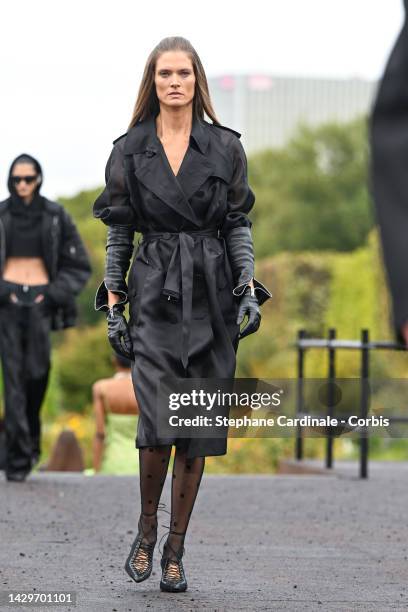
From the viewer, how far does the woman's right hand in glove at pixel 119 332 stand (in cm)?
623

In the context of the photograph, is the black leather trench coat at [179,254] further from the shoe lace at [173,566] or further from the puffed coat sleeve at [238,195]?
the shoe lace at [173,566]

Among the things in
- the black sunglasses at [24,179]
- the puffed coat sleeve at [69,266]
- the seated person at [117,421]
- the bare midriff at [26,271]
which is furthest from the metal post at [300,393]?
the black sunglasses at [24,179]

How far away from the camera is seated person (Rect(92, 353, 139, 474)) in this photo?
39.7 feet

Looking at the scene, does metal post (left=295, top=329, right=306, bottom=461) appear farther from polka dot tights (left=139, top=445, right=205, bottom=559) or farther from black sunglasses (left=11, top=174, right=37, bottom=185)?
polka dot tights (left=139, top=445, right=205, bottom=559)

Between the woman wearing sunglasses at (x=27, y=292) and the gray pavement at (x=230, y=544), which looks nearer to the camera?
the gray pavement at (x=230, y=544)

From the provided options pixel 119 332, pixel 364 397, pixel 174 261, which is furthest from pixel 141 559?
pixel 364 397

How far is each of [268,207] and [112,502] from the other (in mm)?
86980

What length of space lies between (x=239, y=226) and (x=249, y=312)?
1.12 ft

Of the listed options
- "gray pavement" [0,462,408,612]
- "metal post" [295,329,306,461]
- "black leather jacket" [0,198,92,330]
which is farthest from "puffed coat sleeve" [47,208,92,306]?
"metal post" [295,329,306,461]

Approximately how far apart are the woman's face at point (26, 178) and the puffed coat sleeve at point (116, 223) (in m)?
4.96

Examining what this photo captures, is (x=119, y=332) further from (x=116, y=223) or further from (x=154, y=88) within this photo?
(x=154, y=88)

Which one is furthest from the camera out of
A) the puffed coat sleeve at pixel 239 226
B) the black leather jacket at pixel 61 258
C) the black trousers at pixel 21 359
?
the black leather jacket at pixel 61 258

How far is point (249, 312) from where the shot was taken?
619 centimetres

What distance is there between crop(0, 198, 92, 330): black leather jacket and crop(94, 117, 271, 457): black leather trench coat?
493 cm
